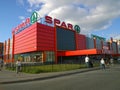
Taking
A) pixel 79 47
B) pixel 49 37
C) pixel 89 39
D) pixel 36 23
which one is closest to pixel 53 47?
pixel 49 37

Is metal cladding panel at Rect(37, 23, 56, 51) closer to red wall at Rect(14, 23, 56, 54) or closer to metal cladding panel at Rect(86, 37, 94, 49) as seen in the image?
red wall at Rect(14, 23, 56, 54)

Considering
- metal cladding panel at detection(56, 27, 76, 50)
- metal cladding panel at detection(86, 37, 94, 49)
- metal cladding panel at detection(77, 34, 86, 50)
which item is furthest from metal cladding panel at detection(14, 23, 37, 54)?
metal cladding panel at detection(86, 37, 94, 49)

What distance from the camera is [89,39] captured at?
83.6 m

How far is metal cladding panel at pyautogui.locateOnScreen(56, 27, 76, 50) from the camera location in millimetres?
65562

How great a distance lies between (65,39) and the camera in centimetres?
6750

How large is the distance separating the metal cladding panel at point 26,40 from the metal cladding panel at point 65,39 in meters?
9.31

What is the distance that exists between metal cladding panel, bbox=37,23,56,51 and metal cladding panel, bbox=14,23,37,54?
134 cm

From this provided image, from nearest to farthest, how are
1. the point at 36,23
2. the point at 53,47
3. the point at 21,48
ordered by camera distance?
the point at 36,23 → the point at 53,47 → the point at 21,48

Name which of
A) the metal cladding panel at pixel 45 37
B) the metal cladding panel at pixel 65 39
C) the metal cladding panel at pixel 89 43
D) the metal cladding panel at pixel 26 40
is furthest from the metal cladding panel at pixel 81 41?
the metal cladding panel at pixel 26 40

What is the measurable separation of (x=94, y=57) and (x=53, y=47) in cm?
1634

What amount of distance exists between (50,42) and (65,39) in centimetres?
729

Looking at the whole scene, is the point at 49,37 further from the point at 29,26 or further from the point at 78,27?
the point at 78,27

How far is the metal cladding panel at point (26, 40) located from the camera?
199 feet

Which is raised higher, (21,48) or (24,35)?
(24,35)
